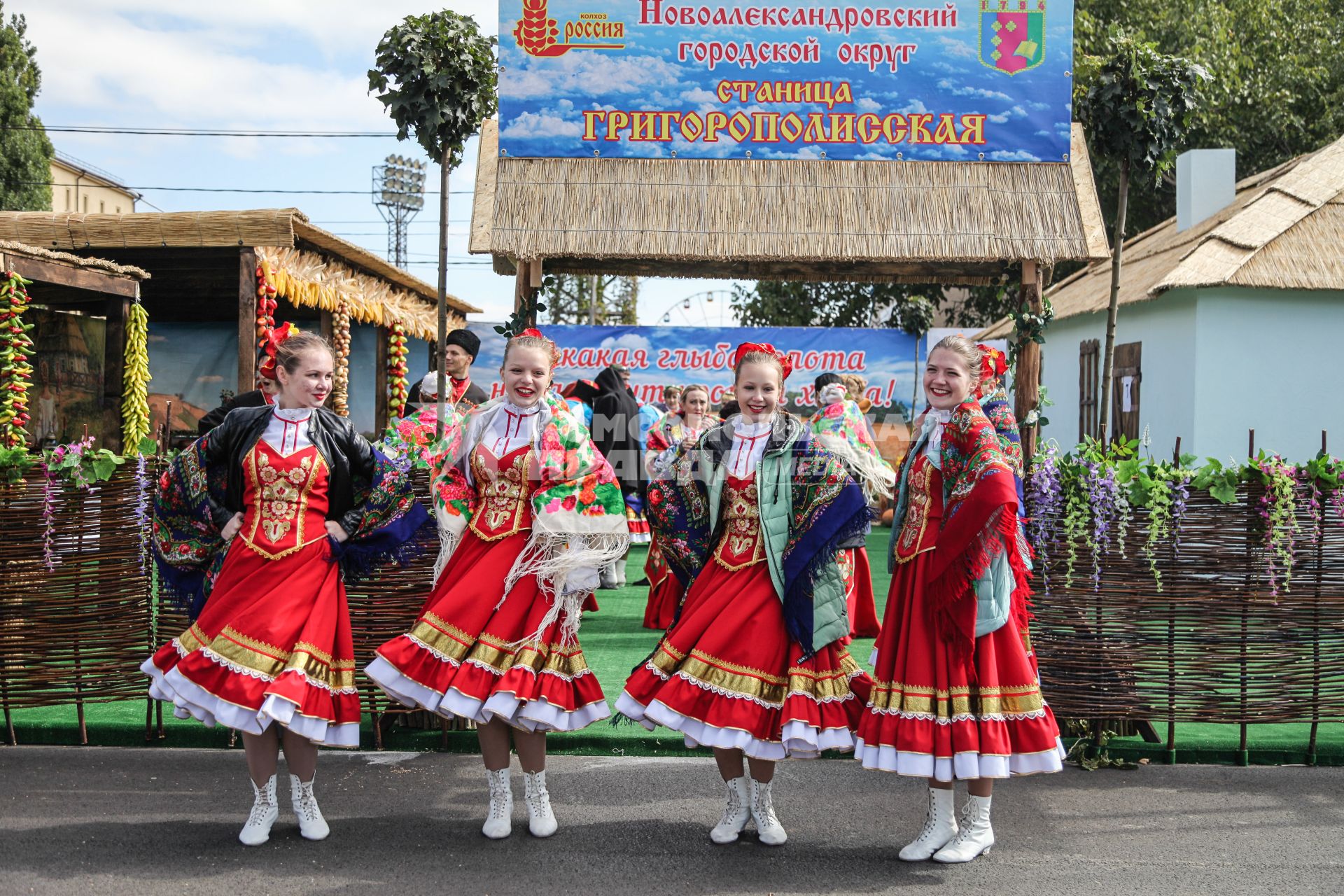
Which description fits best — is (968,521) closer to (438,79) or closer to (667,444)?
(438,79)

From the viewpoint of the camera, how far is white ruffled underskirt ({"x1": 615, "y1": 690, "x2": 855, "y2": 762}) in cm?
383

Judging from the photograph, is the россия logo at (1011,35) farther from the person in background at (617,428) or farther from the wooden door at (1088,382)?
the wooden door at (1088,382)

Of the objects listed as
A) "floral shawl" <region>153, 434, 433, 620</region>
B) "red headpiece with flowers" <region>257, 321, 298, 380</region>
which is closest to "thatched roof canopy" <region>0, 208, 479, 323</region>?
"red headpiece with flowers" <region>257, 321, 298, 380</region>

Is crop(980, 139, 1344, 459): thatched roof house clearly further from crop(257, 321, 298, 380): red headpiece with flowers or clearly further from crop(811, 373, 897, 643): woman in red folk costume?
crop(257, 321, 298, 380): red headpiece with flowers

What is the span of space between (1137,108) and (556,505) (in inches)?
180

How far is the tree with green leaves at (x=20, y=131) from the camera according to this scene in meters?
26.0

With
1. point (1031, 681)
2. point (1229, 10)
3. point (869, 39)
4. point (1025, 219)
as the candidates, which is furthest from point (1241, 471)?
point (1229, 10)

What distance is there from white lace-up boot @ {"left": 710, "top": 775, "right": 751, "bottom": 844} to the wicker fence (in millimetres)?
1759

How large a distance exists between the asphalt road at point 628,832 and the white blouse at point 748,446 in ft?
4.45

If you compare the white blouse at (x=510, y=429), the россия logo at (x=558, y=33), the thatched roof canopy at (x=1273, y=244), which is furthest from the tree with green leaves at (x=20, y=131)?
the white blouse at (x=510, y=429)

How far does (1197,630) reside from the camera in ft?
16.7

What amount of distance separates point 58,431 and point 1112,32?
1243 centimetres

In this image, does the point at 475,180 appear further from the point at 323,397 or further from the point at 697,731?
the point at 697,731

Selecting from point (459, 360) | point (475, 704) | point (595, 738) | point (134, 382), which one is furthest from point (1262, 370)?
point (134, 382)
